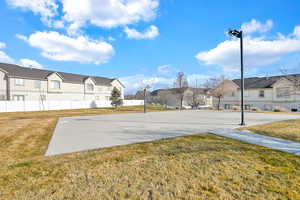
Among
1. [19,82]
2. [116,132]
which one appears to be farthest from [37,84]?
[116,132]

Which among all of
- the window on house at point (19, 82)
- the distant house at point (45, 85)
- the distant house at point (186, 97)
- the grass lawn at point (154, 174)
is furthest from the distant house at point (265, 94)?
the window on house at point (19, 82)

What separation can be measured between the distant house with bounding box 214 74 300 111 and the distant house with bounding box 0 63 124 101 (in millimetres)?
27418

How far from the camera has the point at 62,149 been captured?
460 centimetres

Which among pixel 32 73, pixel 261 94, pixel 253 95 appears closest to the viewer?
pixel 32 73

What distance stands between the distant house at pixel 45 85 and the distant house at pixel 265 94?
27.4 meters

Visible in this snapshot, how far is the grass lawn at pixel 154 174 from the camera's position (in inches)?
88.8

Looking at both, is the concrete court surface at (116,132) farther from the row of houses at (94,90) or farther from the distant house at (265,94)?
the distant house at (265,94)

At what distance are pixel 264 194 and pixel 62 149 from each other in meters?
5.28

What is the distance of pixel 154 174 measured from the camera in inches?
112

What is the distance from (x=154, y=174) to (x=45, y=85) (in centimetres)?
3026

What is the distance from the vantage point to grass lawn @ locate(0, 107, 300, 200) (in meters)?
2.26

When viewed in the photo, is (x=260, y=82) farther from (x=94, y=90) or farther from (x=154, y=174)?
(x=94, y=90)

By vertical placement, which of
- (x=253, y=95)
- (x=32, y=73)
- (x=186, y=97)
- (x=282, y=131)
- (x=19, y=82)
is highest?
(x=32, y=73)

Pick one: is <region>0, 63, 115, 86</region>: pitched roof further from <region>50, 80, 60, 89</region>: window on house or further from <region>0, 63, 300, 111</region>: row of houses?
<region>50, 80, 60, 89</region>: window on house
